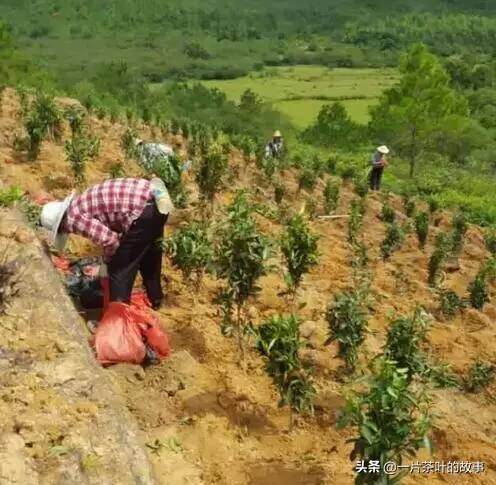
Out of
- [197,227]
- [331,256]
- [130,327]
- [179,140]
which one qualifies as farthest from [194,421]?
[179,140]

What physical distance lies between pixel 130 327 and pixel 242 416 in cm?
97

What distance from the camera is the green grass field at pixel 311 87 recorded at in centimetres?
4300

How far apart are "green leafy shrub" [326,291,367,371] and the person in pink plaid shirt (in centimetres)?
155

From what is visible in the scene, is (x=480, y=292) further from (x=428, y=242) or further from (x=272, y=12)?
(x=272, y=12)

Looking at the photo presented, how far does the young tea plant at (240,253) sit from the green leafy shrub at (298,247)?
1.29ft

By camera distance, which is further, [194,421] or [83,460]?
[194,421]

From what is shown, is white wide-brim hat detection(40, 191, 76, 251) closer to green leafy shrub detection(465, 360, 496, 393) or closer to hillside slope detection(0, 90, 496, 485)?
hillside slope detection(0, 90, 496, 485)

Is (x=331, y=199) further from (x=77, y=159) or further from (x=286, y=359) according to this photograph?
(x=286, y=359)

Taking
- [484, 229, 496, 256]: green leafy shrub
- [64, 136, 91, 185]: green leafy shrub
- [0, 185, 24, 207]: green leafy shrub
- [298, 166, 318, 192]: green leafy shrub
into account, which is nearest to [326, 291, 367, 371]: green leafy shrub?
[0, 185, 24, 207]: green leafy shrub

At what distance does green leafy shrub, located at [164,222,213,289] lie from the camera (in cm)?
586

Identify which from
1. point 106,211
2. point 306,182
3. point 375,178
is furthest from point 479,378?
point 375,178

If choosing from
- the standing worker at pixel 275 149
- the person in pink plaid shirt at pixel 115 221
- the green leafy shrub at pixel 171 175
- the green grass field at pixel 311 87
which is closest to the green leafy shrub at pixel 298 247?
the person in pink plaid shirt at pixel 115 221

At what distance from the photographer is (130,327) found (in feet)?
15.8

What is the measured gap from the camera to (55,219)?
4.89 metres
